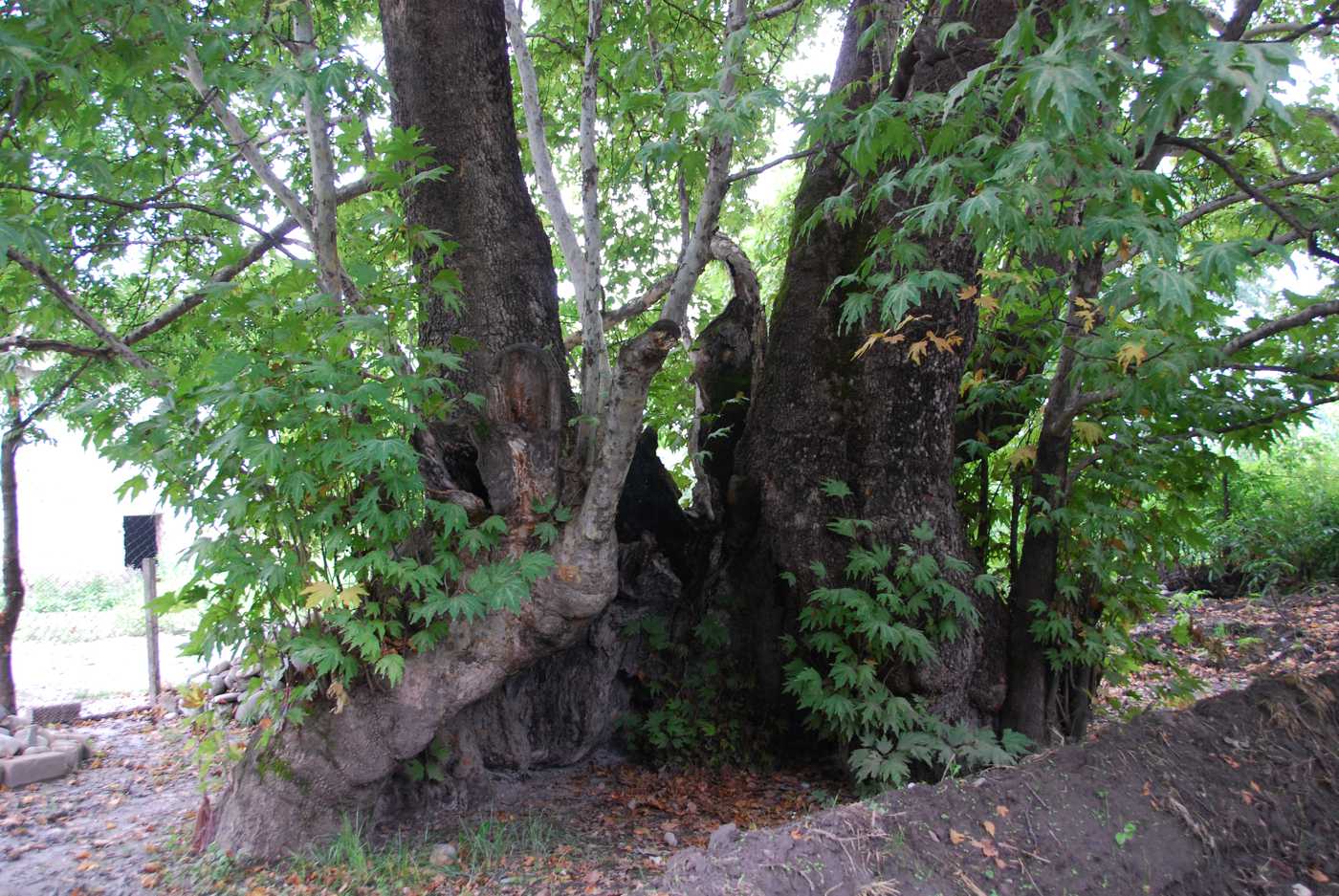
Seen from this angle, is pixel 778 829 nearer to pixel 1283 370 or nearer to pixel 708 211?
pixel 708 211

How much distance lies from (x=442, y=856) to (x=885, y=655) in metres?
2.66

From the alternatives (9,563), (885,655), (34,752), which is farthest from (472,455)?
(9,563)

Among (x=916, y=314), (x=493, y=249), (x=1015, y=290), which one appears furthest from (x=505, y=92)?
(x=1015, y=290)

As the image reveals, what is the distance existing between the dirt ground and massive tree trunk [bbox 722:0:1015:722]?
0.87 meters

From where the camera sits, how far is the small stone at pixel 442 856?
4121 mm

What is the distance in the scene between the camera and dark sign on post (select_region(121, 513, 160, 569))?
7.75m

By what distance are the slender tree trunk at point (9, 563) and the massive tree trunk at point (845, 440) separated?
213 inches

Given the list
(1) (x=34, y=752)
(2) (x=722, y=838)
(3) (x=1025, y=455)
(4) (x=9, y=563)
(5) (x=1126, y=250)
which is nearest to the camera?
(2) (x=722, y=838)

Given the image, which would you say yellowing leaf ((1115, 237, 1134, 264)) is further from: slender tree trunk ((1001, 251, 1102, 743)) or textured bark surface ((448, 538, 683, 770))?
textured bark surface ((448, 538, 683, 770))

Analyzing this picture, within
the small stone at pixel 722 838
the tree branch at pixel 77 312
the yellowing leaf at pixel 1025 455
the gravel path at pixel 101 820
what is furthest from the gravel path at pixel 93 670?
the yellowing leaf at pixel 1025 455

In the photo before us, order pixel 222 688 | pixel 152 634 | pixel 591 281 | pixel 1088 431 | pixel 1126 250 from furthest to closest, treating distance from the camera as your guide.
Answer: pixel 222 688, pixel 152 634, pixel 1088 431, pixel 591 281, pixel 1126 250

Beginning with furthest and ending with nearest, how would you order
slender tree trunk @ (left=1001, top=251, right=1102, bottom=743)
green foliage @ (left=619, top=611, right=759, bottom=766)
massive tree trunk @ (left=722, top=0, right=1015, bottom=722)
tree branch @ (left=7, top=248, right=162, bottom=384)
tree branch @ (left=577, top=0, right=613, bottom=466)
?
green foliage @ (left=619, top=611, right=759, bottom=766) < massive tree trunk @ (left=722, top=0, right=1015, bottom=722) < slender tree trunk @ (left=1001, top=251, right=1102, bottom=743) < tree branch @ (left=577, top=0, right=613, bottom=466) < tree branch @ (left=7, top=248, right=162, bottom=384)

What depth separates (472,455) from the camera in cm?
484

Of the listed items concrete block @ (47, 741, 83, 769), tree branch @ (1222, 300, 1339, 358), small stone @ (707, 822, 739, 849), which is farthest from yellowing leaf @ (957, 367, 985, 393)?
concrete block @ (47, 741, 83, 769)
